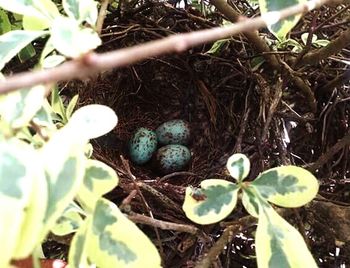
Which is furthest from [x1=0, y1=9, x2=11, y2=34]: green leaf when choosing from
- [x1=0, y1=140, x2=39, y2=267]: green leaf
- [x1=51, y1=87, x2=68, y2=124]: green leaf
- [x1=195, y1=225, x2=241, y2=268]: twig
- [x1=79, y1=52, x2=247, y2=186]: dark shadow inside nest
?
[x1=0, y1=140, x2=39, y2=267]: green leaf

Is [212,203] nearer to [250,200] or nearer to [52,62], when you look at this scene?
[250,200]

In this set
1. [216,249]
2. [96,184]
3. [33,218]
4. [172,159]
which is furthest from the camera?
[172,159]

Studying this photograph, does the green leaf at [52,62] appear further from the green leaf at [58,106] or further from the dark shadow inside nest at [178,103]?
the dark shadow inside nest at [178,103]

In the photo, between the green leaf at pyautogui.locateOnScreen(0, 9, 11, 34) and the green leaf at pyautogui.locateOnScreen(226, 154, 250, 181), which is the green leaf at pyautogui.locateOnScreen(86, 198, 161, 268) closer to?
the green leaf at pyautogui.locateOnScreen(226, 154, 250, 181)

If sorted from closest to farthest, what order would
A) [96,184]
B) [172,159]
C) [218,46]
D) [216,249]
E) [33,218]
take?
[33,218] → [96,184] → [216,249] → [218,46] → [172,159]

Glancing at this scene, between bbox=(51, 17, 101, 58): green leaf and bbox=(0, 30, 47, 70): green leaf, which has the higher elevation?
bbox=(51, 17, 101, 58): green leaf

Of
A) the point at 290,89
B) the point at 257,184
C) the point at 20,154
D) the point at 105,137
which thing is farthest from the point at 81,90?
the point at 20,154

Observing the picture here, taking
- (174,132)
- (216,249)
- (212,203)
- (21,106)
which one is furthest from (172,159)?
(21,106)
